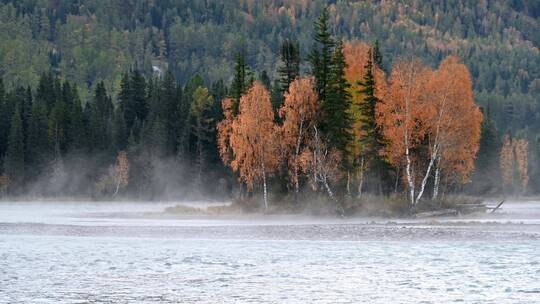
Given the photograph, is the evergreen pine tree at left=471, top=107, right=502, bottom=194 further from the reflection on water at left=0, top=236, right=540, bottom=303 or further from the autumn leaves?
the reflection on water at left=0, top=236, right=540, bottom=303

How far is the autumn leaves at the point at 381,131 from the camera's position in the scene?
61969mm

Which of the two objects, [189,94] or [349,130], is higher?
[189,94]

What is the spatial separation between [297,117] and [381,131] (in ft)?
21.3

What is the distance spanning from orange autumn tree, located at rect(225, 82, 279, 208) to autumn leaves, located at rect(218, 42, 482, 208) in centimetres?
8

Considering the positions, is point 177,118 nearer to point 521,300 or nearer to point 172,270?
point 172,270

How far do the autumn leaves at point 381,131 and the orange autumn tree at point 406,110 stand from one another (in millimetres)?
69

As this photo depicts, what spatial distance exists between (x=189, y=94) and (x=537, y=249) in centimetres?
8789

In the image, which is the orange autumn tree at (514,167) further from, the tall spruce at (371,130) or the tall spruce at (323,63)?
the tall spruce at (371,130)

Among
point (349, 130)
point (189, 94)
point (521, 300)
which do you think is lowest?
point (521, 300)

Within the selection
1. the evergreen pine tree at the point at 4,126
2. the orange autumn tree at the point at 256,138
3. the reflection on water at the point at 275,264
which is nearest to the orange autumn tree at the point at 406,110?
the orange autumn tree at the point at 256,138

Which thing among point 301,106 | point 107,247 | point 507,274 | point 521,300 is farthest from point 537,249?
point 301,106

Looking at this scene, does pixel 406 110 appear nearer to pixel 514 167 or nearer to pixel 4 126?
pixel 4 126

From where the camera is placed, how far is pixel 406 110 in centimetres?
6150

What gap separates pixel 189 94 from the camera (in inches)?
4783
